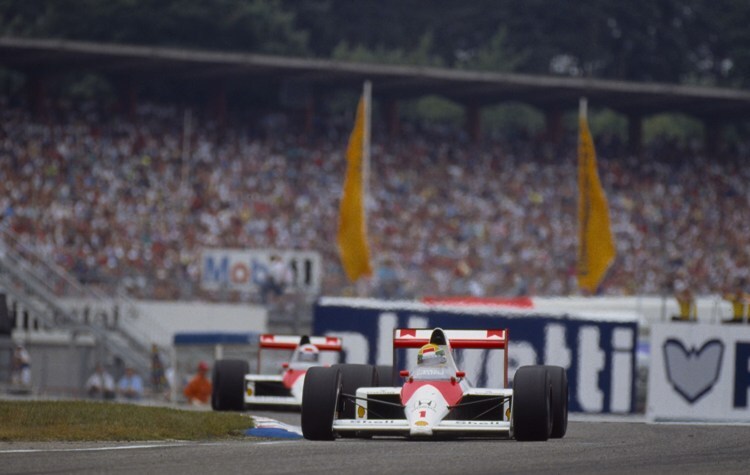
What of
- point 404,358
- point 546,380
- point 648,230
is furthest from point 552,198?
point 546,380

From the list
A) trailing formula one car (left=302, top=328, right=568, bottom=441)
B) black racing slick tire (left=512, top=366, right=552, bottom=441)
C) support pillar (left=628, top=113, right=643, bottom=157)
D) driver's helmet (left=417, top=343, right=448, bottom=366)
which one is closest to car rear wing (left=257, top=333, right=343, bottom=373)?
trailing formula one car (left=302, top=328, right=568, bottom=441)

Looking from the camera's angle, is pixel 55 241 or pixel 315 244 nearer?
pixel 55 241

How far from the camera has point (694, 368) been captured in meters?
23.8

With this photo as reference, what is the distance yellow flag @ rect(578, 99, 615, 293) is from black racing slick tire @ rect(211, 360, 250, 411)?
43.5ft

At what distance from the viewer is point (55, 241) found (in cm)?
4203

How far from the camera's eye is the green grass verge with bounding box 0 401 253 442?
15.8 m

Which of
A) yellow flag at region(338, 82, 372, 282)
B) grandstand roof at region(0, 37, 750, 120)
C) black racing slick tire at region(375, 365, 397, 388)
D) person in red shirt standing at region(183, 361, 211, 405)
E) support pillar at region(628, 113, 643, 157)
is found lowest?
person in red shirt standing at region(183, 361, 211, 405)

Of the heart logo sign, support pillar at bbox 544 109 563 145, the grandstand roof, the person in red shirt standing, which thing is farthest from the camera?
support pillar at bbox 544 109 563 145

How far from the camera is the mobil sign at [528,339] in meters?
26.4

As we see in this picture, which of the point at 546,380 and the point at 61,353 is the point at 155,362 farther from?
the point at 546,380

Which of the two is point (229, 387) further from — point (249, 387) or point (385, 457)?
point (385, 457)

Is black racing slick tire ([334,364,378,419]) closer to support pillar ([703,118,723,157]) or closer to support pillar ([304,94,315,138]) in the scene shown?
support pillar ([304,94,315,138])

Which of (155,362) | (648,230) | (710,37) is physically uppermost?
(710,37)

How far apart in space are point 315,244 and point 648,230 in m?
10.2
